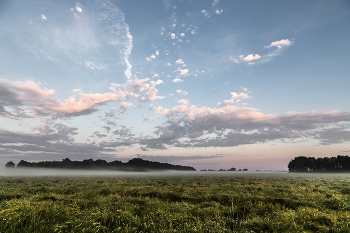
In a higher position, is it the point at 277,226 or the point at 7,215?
the point at 7,215

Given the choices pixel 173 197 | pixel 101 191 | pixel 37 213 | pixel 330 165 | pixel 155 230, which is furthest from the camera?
pixel 330 165

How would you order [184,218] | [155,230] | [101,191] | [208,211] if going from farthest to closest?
[101,191], [208,211], [184,218], [155,230]

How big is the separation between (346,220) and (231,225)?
710 cm

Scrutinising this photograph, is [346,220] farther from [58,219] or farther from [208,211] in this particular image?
[58,219]

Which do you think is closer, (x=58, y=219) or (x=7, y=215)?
(x=7, y=215)

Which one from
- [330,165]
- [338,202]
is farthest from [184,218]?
[330,165]

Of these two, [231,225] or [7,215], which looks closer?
[7,215]

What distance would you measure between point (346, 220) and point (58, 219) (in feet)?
57.7

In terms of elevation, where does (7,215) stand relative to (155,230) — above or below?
above

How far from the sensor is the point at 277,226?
11.5 m

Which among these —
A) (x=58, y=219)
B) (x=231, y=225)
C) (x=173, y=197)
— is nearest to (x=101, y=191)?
(x=173, y=197)

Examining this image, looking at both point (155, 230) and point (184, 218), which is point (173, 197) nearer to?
point (184, 218)

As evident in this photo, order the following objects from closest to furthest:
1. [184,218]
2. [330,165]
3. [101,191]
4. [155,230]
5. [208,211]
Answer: [155,230]
[184,218]
[208,211]
[101,191]
[330,165]

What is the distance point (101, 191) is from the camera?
80.5ft
